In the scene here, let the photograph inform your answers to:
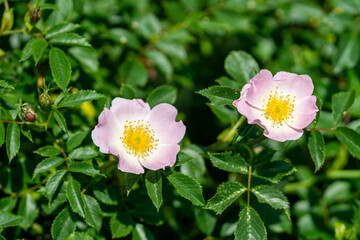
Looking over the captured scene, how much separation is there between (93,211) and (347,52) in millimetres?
2103

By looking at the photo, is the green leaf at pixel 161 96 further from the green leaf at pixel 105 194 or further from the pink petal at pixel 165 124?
the green leaf at pixel 105 194

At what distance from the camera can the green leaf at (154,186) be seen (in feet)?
5.22

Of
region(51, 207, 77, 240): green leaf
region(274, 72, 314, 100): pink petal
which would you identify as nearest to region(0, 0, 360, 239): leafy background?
region(51, 207, 77, 240): green leaf

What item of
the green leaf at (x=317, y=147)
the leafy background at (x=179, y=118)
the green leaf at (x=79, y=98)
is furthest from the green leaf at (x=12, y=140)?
the green leaf at (x=317, y=147)

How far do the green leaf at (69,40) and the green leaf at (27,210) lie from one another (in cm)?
78

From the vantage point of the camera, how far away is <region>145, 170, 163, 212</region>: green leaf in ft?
5.22

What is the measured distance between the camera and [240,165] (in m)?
1.84

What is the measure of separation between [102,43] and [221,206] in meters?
1.36

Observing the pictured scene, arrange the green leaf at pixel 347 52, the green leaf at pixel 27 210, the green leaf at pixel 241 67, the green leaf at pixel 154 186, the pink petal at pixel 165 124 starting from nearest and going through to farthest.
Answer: the green leaf at pixel 154 186 < the pink petal at pixel 165 124 < the green leaf at pixel 27 210 < the green leaf at pixel 241 67 < the green leaf at pixel 347 52

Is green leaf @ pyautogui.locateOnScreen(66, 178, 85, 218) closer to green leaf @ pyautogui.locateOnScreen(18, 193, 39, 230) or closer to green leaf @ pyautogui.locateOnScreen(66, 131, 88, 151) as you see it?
green leaf @ pyautogui.locateOnScreen(66, 131, 88, 151)

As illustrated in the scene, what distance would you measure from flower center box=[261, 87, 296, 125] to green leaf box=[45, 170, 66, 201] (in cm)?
97

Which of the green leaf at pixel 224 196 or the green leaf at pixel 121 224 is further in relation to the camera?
the green leaf at pixel 121 224

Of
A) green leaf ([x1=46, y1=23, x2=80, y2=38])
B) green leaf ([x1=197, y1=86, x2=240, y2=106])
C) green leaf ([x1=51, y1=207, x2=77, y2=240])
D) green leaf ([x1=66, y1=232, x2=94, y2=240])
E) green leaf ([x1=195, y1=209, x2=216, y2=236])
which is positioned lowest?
green leaf ([x1=195, y1=209, x2=216, y2=236])

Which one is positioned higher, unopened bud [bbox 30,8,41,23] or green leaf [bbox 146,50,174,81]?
unopened bud [bbox 30,8,41,23]
